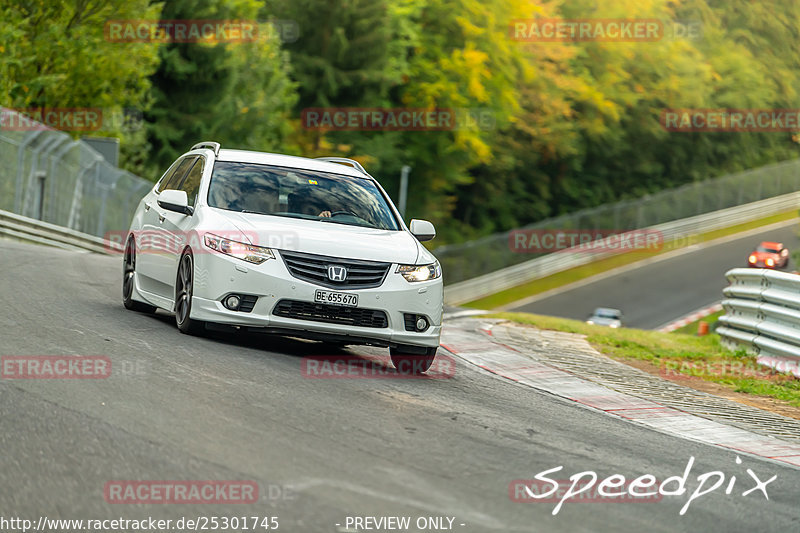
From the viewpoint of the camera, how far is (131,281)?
12.4m

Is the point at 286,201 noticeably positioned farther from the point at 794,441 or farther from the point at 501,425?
the point at 794,441

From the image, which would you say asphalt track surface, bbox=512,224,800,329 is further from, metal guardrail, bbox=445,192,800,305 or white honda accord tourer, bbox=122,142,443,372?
white honda accord tourer, bbox=122,142,443,372

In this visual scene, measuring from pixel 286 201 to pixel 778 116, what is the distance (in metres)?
79.5

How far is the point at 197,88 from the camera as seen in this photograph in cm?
5150

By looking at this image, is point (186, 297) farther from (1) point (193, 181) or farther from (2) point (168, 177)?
(2) point (168, 177)

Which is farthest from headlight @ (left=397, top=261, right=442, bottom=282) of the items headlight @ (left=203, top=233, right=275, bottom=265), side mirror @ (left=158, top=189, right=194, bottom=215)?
side mirror @ (left=158, top=189, right=194, bottom=215)

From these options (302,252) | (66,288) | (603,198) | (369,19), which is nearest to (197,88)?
(369,19)

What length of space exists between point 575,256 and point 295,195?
48104 millimetres

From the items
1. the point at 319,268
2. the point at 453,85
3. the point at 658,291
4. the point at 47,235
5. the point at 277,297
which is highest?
the point at 453,85

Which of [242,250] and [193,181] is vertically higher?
[193,181]

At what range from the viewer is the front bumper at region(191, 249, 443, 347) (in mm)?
9883

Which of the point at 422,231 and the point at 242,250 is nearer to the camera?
Result: the point at 242,250

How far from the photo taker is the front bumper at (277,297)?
32.4 feet

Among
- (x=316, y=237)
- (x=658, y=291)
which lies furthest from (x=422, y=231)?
(x=658, y=291)
